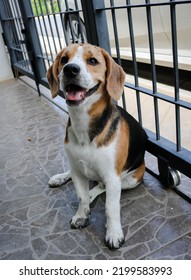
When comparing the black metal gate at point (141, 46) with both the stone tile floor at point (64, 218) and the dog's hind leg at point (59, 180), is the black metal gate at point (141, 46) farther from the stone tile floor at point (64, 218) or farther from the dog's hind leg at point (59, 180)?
the dog's hind leg at point (59, 180)

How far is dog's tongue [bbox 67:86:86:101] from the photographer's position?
1.44 m

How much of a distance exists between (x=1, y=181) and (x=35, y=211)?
55 centimetres

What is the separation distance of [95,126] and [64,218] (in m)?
0.65

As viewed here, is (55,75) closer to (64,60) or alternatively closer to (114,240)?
(64,60)

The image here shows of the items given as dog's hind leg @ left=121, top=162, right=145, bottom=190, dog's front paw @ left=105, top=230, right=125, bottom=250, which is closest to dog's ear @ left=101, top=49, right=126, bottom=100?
dog's hind leg @ left=121, top=162, right=145, bottom=190

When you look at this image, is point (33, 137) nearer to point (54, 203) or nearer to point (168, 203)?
point (54, 203)

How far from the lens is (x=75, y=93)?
Answer: 1455 millimetres

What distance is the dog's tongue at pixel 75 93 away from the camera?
4.74 ft

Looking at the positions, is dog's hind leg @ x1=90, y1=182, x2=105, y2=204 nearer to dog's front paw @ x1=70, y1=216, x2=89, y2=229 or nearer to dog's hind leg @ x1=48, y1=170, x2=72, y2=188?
dog's front paw @ x1=70, y1=216, x2=89, y2=229

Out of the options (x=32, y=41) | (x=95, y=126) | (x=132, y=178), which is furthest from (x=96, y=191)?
(x=32, y=41)

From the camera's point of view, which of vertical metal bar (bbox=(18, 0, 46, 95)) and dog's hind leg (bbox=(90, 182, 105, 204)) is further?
vertical metal bar (bbox=(18, 0, 46, 95))
